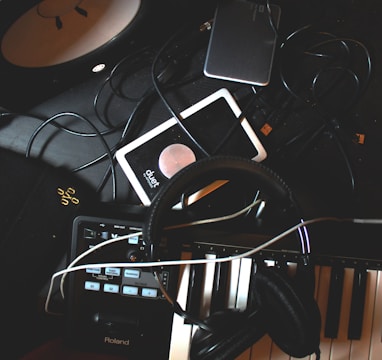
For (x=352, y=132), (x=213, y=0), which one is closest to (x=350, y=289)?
A: (x=352, y=132)

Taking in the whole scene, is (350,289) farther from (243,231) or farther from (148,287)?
(148,287)

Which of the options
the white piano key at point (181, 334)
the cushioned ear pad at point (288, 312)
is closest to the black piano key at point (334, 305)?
the cushioned ear pad at point (288, 312)

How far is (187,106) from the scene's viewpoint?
0.97 m

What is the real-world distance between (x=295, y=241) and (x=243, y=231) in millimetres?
83

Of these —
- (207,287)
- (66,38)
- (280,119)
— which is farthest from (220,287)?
(66,38)

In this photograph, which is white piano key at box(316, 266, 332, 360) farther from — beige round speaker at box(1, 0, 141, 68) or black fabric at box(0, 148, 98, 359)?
beige round speaker at box(1, 0, 141, 68)

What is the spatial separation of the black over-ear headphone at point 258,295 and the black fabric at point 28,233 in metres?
0.21

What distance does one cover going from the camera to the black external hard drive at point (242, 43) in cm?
92

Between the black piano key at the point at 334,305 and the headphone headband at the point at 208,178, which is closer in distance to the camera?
the headphone headband at the point at 208,178

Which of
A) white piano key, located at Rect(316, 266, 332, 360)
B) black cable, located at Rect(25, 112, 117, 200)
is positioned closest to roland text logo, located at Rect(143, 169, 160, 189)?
black cable, located at Rect(25, 112, 117, 200)

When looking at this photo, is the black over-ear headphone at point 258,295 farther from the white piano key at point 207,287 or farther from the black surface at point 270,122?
the black surface at point 270,122

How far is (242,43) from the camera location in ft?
3.03

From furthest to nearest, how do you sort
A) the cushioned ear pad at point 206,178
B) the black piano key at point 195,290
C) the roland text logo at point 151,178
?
the roland text logo at point 151,178 < the black piano key at point 195,290 < the cushioned ear pad at point 206,178

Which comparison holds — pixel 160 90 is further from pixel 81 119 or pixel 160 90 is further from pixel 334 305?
pixel 334 305
